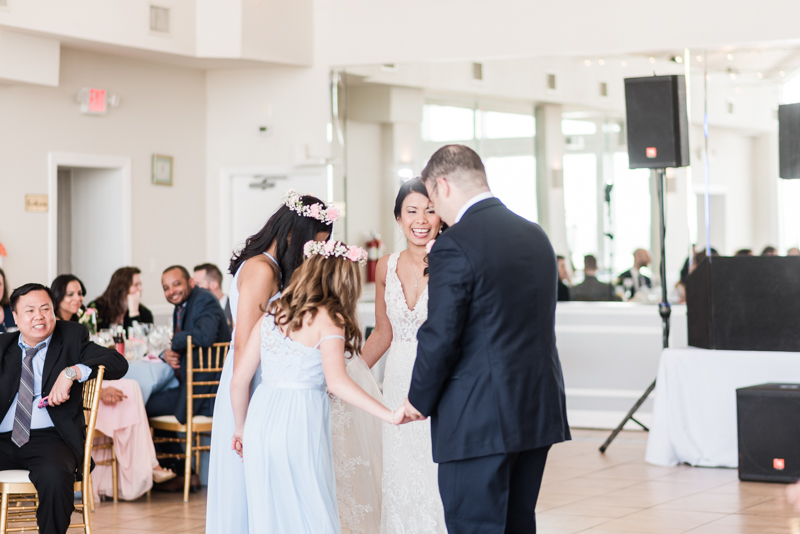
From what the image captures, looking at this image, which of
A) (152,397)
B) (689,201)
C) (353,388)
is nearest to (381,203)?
(689,201)

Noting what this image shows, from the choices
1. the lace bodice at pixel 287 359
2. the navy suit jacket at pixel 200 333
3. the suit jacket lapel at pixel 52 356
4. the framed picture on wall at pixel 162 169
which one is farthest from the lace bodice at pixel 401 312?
the framed picture on wall at pixel 162 169

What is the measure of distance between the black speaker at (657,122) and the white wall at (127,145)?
4.63 meters

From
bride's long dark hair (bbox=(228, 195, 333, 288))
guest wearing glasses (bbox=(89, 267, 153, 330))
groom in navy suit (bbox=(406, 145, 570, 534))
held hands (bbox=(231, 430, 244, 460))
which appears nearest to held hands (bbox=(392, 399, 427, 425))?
Result: groom in navy suit (bbox=(406, 145, 570, 534))

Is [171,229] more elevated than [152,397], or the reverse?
[171,229]

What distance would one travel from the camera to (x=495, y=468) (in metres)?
2.57

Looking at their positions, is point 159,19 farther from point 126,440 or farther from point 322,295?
point 322,295

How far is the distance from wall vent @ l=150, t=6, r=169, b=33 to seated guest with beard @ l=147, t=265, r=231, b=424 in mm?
3172

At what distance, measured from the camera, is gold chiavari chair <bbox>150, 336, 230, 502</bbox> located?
5.68m

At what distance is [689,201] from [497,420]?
6.35 m

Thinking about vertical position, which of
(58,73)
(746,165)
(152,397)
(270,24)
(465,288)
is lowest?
(152,397)

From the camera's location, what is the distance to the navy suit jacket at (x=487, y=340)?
98.3 inches

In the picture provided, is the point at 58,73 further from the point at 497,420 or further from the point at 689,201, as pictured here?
the point at 497,420

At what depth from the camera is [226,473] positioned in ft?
11.0

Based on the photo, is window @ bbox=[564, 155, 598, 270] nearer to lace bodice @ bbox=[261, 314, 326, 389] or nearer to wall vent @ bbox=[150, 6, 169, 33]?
wall vent @ bbox=[150, 6, 169, 33]
